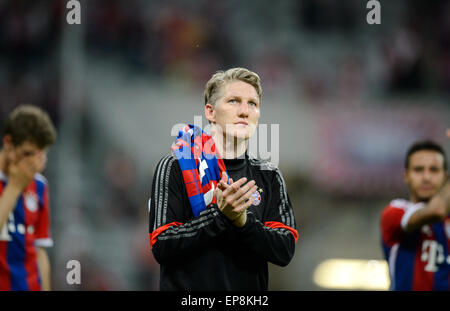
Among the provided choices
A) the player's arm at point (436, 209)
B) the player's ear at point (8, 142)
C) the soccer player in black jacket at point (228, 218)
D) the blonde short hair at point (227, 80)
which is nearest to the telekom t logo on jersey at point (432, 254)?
the player's arm at point (436, 209)

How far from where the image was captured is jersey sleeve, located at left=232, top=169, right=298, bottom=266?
2.39 meters

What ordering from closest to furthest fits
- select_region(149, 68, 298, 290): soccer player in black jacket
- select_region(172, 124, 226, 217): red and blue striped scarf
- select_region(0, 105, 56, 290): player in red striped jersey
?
select_region(149, 68, 298, 290): soccer player in black jacket, select_region(172, 124, 226, 217): red and blue striped scarf, select_region(0, 105, 56, 290): player in red striped jersey

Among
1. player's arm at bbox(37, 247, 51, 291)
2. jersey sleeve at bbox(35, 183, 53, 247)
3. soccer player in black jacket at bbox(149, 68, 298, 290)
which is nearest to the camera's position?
soccer player in black jacket at bbox(149, 68, 298, 290)

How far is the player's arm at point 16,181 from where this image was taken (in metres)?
3.54

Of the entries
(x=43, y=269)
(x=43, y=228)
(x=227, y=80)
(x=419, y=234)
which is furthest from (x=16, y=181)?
(x=419, y=234)

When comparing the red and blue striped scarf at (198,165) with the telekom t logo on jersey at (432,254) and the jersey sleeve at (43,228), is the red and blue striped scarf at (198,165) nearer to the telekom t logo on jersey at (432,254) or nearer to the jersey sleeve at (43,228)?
the jersey sleeve at (43,228)

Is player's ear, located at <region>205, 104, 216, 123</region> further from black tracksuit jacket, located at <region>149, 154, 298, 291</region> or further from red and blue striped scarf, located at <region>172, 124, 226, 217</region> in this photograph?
black tracksuit jacket, located at <region>149, 154, 298, 291</region>

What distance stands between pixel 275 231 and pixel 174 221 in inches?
17.1

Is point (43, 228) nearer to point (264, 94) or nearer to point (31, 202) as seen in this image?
point (31, 202)

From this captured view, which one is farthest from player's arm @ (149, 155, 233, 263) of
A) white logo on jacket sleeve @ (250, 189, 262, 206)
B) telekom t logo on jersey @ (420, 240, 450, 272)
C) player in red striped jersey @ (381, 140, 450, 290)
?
telekom t logo on jersey @ (420, 240, 450, 272)

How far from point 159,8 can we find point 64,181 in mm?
4150
